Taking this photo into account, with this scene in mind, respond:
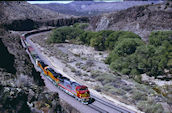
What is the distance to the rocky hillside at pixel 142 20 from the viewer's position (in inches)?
2498

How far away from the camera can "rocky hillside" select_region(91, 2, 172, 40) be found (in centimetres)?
6344

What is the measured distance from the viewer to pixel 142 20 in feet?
237

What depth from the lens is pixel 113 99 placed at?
77.2 ft

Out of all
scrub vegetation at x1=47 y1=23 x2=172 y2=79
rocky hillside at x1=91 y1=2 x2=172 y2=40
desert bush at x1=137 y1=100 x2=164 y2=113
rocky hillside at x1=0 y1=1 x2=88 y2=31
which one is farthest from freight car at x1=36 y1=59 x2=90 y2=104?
rocky hillside at x1=0 y1=1 x2=88 y2=31

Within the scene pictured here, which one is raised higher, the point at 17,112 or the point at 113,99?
the point at 17,112

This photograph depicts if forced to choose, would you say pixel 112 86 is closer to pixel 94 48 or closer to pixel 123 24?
pixel 94 48

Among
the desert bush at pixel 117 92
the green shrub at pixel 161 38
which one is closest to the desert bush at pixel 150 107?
the desert bush at pixel 117 92

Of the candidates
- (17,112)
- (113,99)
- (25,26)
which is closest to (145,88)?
(113,99)

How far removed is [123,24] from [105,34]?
61.1 feet

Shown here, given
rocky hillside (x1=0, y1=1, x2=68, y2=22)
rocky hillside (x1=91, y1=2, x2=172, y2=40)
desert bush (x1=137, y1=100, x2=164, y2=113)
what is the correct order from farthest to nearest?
rocky hillside (x1=0, y1=1, x2=68, y2=22) < rocky hillside (x1=91, y1=2, x2=172, y2=40) < desert bush (x1=137, y1=100, x2=164, y2=113)

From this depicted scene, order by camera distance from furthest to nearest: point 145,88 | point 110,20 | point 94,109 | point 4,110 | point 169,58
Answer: point 110,20 < point 169,58 < point 145,88 < point 94,109 < point 4,110

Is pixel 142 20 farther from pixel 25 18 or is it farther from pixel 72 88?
pixel 25 18

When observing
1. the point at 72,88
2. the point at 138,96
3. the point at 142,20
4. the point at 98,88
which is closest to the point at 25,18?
the point at 142,20

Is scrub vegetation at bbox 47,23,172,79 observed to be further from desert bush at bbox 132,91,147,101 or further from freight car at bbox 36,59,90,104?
freight car at bbox 36,59,90,104
